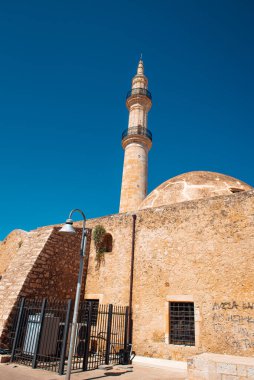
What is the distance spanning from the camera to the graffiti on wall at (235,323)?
24.4 feet

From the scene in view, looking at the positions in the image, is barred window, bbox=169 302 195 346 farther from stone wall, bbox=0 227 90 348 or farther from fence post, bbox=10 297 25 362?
fence post, bbox=10 297 25 362

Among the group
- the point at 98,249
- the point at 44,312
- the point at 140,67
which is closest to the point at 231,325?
the point at 44,312

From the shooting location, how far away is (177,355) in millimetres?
8367

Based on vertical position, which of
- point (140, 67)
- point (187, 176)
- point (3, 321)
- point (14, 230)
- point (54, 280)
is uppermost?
point (140, 67)

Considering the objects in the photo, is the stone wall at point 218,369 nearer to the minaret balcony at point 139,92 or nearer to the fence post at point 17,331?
the fence post at point 17,331

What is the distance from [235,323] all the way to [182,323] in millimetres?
1716

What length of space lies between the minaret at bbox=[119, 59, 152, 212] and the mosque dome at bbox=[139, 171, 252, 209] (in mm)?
4302

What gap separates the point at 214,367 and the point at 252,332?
2933 mm

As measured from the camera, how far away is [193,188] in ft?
39.3

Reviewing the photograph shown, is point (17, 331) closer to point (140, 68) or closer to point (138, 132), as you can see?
point (138, 132)

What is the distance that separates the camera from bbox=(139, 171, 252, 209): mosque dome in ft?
38.1

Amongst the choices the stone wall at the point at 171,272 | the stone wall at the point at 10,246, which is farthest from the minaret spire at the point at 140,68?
the stone wall at the point at 10,246

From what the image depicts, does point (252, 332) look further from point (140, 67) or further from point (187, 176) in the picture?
point (140, 67)

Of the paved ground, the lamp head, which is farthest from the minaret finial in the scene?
the paved ground
